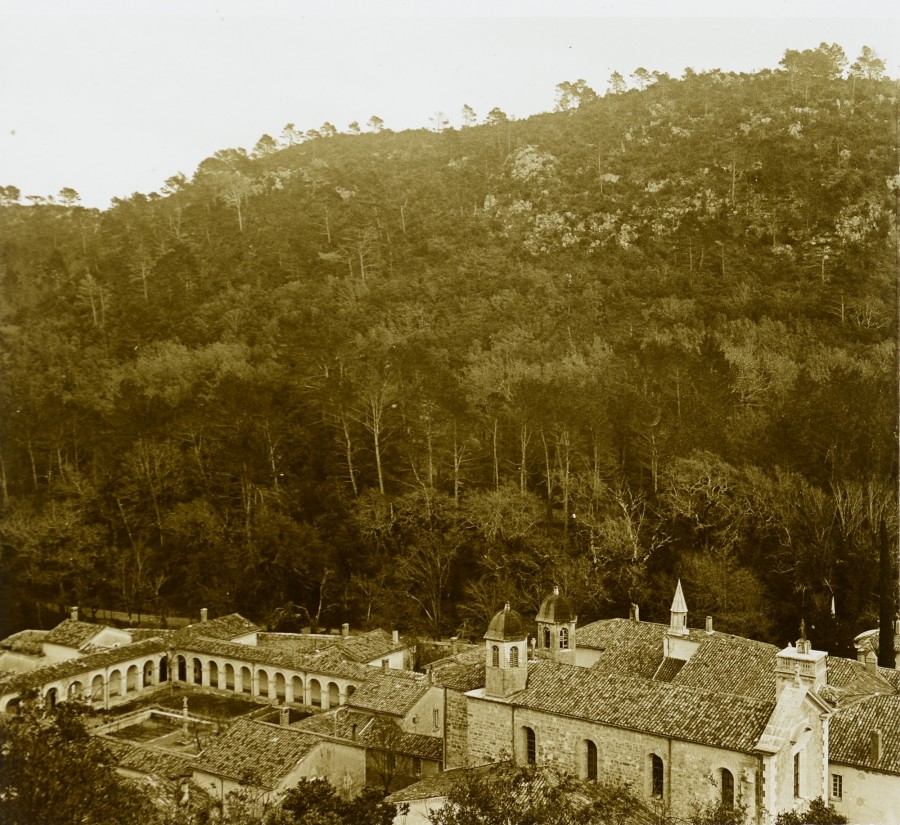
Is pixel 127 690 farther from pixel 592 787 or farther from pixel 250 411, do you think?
Result: pixel 592 787

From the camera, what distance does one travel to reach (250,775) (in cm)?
2203

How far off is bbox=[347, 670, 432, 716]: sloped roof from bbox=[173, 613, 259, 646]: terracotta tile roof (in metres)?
10.5

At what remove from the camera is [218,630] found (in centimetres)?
3675

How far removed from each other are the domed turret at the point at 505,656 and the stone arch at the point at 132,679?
716 inches

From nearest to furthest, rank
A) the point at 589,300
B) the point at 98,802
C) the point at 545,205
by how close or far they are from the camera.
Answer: the point at 98,802 < the point at 589,300 < the point at 545,205

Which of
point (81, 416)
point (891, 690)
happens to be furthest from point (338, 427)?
point (891, 690)

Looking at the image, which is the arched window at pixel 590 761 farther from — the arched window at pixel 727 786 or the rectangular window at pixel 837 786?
the rectangular window at pixel 837 786

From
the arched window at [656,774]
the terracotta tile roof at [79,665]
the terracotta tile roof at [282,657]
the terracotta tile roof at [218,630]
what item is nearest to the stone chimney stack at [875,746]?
the arched window at [656,774]

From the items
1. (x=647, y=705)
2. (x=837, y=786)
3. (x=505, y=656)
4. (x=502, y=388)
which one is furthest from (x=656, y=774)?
Result: (x=502, y=388)

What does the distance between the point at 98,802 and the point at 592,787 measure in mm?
9538

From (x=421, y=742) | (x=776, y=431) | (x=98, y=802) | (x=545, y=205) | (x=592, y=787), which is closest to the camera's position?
(x=98, y=802)

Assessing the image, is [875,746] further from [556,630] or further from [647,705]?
[556,630]

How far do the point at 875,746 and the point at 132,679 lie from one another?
2606 centimetres

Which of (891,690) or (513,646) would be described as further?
(891,690)
